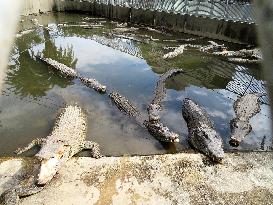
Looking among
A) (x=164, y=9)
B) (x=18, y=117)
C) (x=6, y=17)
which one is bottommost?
(x=18, y=117)

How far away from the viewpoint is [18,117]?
854cm

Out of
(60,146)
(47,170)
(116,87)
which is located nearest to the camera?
(47,170)

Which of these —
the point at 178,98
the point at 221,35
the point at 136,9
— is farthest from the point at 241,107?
the point at 136,9

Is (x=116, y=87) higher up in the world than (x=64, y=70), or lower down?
lower down

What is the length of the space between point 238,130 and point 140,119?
2.61m

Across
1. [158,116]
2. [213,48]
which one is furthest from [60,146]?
[213,48]

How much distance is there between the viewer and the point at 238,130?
25.0 ft

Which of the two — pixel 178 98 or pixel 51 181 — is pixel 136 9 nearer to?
pixel 178 98

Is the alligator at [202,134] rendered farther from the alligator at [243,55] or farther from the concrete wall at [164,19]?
the concrete wall at [164,19]

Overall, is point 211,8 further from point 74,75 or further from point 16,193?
point 16,193

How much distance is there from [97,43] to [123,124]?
28.5 ft

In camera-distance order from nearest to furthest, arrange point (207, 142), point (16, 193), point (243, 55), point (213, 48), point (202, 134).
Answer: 1. point (16, 193)
2. point (207, 142)
3. point (202, 134)
4. point (243, 55)
5. point (213, 48)

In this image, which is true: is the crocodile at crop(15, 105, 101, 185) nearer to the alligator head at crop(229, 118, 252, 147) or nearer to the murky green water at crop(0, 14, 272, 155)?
the murky green water at crop(0, 14, 272, 155)

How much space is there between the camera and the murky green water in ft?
25.4
